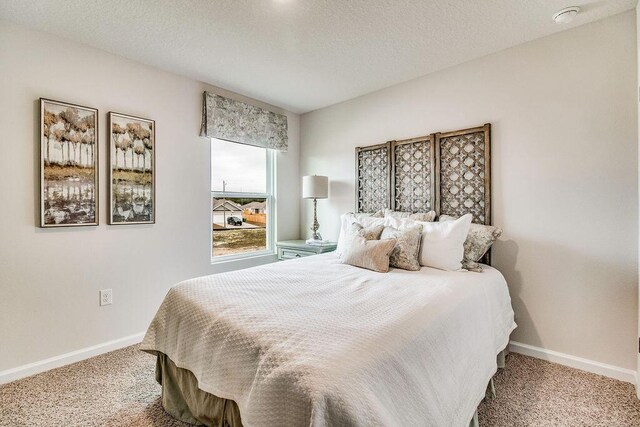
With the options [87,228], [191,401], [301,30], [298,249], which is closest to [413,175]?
[298,249]

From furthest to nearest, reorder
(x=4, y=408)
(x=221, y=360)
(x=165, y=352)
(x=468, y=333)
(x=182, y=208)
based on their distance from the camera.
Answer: (x=182, y=208) < (x=4, y=408) < (x=165, y=352) < (x=468, y=333) < (x=221, y=360)

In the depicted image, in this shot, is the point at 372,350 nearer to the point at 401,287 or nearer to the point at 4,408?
the point at 401,287

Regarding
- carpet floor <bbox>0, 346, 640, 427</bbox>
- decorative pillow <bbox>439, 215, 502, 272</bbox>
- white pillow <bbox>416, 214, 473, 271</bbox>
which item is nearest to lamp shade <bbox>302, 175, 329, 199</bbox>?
white pillow <bbox>416, 214, 473, 271</bbox>

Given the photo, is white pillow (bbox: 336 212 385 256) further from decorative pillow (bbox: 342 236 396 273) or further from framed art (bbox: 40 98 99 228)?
framed art (bbox: 40 98 99 228)

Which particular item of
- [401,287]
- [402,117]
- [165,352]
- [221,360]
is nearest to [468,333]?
[401,287]

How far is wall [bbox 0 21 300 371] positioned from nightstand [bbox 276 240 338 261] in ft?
2.55

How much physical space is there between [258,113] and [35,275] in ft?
8.04

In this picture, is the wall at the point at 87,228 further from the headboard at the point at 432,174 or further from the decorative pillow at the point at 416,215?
the decorative pillow at the point at 416,215

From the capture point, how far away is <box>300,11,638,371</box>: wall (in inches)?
77.8

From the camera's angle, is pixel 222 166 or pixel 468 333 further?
pixel 222 166

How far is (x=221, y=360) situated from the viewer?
1.24m

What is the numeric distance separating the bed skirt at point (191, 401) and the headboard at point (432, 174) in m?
1.42

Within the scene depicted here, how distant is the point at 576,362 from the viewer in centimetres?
214

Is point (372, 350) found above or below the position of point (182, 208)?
below
